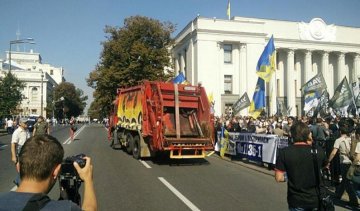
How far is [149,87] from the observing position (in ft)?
51.0

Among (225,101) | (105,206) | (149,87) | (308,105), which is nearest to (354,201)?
(105,206)

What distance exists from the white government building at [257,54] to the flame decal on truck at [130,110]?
Answer: 34129 millimetres

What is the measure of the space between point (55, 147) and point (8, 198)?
0.48 m

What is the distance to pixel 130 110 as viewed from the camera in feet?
59.6

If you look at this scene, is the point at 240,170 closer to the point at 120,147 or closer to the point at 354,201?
the point at 354,201

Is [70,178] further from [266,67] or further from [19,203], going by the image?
[266,67]

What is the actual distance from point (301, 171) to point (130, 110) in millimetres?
14129

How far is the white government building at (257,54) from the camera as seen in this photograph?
2151 inches

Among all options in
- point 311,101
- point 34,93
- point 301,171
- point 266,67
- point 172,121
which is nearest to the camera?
point 301,171

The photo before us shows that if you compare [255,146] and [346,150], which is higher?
[346,150]

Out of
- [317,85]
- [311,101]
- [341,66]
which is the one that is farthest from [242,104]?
[341,66]

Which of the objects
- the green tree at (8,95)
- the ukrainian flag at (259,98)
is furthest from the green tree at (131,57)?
the ukrainian flag at (259,98)

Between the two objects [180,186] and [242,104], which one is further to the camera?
[242,104]

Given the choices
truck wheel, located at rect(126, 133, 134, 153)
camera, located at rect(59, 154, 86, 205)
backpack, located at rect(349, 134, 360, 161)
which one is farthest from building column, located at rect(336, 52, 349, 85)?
camera, located at rect(59, 154, 86, 205)
